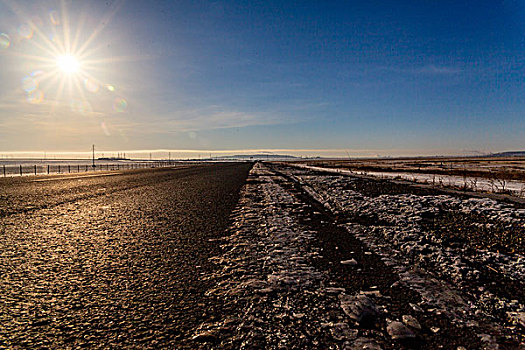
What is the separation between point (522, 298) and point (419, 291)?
3.86 ft

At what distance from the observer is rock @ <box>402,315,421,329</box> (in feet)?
8.92

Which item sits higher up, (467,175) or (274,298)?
(274,298)

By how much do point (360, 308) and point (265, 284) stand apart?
4.09 ft

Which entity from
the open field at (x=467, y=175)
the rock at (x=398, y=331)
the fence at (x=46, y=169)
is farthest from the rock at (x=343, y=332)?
the fence at (x=46, y=169)

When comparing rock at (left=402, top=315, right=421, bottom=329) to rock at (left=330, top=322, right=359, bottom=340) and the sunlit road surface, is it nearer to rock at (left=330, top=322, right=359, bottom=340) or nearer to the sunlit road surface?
rock at (left=330, top=322, right=359, bottom=340)

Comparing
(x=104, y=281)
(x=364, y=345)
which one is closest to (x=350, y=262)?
(x=364, y=345)

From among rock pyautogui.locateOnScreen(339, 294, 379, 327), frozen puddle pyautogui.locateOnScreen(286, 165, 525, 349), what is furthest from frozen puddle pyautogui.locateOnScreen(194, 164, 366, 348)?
frozen puddle pyautogui.locateOnScreen(286, 165, 525, 349)

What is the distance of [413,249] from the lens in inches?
208

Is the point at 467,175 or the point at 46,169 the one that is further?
the point at 46,169

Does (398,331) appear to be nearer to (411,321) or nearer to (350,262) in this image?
(411,321)

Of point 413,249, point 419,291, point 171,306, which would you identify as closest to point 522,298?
point 419,291

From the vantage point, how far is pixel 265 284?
3703mm

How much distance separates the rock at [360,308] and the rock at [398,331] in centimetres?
17

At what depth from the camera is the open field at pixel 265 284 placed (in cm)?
257
